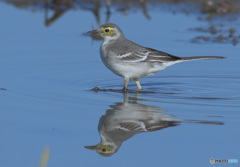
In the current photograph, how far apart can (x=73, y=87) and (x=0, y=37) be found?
3.52m

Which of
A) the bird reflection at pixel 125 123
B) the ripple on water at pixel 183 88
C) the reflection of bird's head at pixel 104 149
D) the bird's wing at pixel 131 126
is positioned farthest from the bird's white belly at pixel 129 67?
the reflection of bird's head at pixel 104 149

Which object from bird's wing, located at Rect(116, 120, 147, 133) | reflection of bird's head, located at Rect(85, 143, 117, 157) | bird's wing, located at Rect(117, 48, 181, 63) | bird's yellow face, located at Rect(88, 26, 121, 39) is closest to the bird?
bird's wing, located at Rect(117, 48, 181, 63)

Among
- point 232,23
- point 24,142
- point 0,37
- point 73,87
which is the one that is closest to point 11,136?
point 24,142

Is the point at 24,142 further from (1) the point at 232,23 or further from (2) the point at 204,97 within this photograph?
(1) the point at 232,23

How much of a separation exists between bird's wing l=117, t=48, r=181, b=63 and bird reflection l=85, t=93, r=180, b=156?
47.6 inches

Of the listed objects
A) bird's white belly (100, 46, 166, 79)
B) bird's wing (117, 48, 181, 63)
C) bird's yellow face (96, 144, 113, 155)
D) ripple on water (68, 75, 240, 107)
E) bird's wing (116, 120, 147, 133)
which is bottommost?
bird's yellow face (96, 144, 113, 155)

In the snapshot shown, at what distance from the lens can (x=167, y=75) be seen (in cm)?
1046

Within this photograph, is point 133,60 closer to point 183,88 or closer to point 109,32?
point 109,32

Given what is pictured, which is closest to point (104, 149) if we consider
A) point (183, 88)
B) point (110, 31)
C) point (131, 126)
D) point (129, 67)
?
point (131, 126)

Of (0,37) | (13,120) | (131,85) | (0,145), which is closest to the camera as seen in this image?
(0,145)

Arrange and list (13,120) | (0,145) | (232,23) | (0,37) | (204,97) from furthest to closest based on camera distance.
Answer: (232,23)
(0,37)
(204,97)
(13,120)
(0,145)

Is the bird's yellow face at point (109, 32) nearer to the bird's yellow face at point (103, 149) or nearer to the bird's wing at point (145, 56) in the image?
the bird's wing at point (145, 56)

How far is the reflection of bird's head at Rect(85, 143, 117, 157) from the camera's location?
20.8 feet

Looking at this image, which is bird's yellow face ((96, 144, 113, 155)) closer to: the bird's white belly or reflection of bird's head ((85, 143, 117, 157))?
reflection of bird's head ((85, 143, 117, 157))
